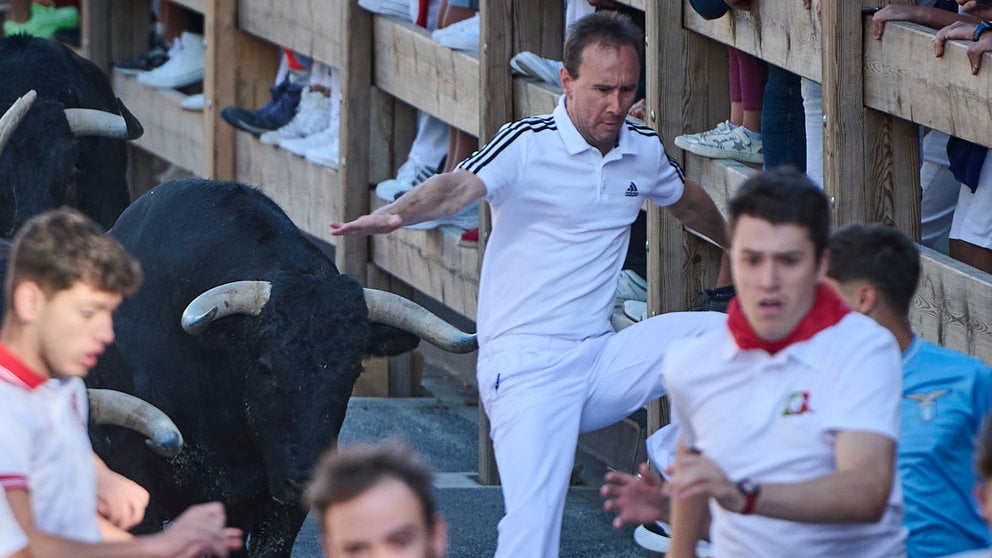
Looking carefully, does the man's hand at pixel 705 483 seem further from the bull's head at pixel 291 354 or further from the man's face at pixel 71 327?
the bull's head at pixel 291 354

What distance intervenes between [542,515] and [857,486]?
2.07 meters

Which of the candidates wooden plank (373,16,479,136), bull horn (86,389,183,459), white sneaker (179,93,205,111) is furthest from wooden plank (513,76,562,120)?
white sneaker (179,93,205,111)

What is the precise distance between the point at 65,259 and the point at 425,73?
6.13 metres

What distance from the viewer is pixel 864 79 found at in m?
5.99

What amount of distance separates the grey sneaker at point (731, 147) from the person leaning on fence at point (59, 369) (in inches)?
147

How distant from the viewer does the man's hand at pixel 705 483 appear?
337cm

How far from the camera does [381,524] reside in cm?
307

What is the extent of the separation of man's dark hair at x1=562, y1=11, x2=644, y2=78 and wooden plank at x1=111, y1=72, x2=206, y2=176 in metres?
7.91

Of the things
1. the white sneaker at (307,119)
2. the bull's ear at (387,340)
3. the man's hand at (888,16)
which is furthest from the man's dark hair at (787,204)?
the white sneaker at (307,119)

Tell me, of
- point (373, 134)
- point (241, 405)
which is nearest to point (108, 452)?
point (241, 405)

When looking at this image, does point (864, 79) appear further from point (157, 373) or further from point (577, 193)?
point (157, 373)

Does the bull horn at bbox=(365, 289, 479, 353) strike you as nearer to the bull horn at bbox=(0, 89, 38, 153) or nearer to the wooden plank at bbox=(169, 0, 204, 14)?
the bull horn at bbox=(0, 89, 38, 153)

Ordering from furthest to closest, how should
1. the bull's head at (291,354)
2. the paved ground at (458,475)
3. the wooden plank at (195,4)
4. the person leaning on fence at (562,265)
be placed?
1. the wooden plank at (195,4)
2. the paved ground at (458,475)
3. the bull's head at (291,354)
4. the person leaning on fence at (562,265)

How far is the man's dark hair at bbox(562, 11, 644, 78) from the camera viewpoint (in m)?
5.64
